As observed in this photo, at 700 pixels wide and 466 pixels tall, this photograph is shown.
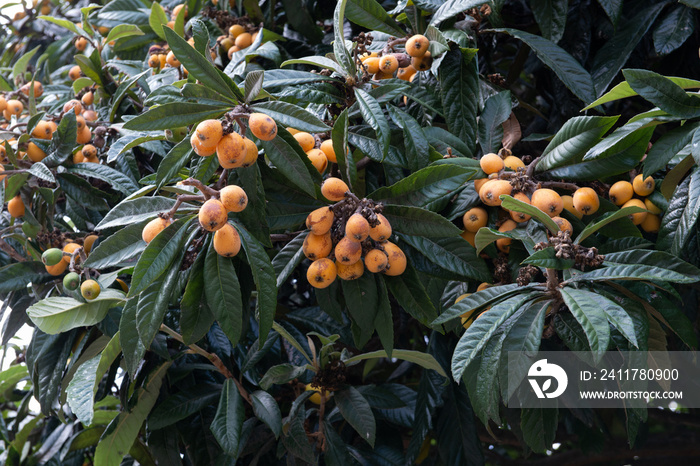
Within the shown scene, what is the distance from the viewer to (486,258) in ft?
4.85

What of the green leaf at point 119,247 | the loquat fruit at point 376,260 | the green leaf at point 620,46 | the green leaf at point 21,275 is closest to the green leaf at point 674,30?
the green leaf at point 620,46

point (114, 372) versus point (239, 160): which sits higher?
point (239, 160)

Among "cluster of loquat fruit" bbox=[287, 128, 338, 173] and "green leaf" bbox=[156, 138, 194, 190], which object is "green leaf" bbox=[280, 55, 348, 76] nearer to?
"cluster of loquat fruit" bbox=[287, 128, 338, 173]

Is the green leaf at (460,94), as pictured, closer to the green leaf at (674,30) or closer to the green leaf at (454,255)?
the green leaf at (454,255)

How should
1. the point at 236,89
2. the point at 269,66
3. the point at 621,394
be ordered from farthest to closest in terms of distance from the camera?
the point at 269,66, the point at 621,394, the point at 236,89

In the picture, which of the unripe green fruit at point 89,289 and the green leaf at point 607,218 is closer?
the green leaf at point 607,218

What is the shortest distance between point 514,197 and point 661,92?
360 mm

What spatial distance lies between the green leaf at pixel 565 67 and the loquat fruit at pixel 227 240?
0.91m

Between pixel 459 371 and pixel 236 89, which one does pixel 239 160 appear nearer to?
pixel 236 89

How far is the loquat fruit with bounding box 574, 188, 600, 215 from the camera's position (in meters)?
1.35

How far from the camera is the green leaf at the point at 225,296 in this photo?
120cm

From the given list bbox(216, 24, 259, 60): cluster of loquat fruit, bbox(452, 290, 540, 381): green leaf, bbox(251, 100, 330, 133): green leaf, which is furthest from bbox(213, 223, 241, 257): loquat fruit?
bbox(216, 24, 259, 60): cluster of loquat fruit

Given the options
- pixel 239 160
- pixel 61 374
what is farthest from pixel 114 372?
pixel 239 160

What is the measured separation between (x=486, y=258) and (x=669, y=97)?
0.52 m
